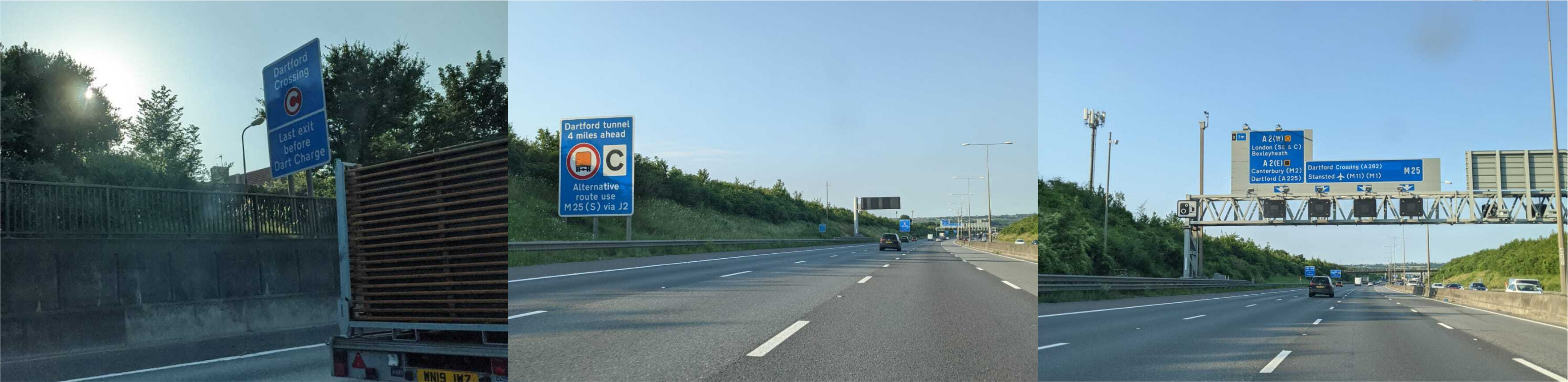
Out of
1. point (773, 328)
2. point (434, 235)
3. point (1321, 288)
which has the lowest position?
point (1321, 288)

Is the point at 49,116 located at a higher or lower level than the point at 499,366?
higher

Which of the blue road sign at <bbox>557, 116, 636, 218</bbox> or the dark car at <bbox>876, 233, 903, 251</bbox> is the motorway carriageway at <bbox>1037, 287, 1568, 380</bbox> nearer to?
the blue road sign at <bbox>557, 116, 636, 218</bbox>

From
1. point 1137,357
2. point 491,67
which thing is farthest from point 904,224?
point 491,67

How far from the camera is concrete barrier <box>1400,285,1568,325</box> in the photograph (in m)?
15.0

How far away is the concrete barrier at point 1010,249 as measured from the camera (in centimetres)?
419

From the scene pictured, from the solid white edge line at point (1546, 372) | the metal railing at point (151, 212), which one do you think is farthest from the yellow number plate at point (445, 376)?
the metal railing at point (151, 212)

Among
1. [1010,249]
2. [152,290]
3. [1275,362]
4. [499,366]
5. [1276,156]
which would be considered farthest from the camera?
[152,290]

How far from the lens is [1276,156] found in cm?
1343

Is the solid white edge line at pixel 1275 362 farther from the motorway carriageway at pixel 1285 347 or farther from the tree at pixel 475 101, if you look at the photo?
the tree at pixel 475 101

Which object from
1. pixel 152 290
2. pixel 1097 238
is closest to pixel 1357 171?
pixel 1097 238

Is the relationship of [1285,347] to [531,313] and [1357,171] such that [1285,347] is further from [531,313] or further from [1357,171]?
[1357,171]

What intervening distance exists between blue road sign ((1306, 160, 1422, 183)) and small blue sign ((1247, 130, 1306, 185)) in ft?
3.91

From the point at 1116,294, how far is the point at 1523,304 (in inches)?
398

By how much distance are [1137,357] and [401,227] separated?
6.84 m
